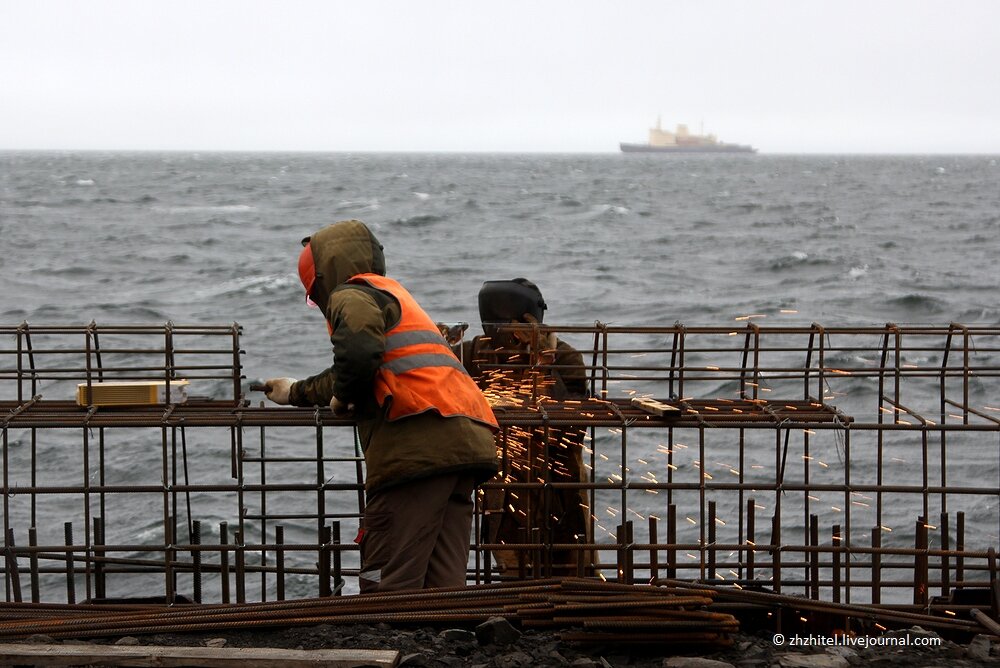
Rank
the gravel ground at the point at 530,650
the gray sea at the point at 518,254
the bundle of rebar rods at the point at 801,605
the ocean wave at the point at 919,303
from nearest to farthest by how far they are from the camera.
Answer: the gravel ground at the point at 530,650 < the bundle of rebar rods at the point at 801,605 < the gray sea at the point at 518,254 < the ocean wave at the point at 919,303

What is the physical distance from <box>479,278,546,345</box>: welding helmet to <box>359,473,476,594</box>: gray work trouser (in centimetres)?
227

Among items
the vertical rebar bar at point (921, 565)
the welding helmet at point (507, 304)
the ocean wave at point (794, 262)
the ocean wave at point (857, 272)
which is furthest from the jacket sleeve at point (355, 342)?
the ocean wave at point (794, 262)

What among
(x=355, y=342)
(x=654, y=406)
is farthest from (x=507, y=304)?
(x=355, y=342)

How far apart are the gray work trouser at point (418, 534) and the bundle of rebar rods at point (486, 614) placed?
182 millimetres

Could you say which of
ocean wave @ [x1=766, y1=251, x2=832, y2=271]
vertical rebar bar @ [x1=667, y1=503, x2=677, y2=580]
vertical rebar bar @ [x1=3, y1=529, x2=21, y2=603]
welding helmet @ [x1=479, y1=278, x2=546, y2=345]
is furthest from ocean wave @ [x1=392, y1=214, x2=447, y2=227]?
vertical rebar bar @ [x1=667, y1=503, x2=677, y2=580]

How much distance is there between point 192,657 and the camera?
15.4 ft

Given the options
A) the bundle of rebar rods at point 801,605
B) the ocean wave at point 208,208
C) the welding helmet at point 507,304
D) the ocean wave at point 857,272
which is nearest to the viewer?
the bundle of rebar rods at point 801,605

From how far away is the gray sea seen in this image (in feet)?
88.9

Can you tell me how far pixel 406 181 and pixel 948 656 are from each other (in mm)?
85665

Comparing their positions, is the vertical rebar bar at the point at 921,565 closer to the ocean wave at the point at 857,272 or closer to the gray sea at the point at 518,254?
the gray sea at the point at 518,254

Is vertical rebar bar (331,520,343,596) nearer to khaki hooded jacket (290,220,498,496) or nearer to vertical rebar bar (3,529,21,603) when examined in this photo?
khaki hooded jacket (290,220,498,496)

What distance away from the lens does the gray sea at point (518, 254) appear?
27109 mm

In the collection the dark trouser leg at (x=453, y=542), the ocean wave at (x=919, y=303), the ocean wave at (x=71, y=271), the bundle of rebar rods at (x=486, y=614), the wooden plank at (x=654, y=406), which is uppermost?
the wooden plank at (x=654, y=406)

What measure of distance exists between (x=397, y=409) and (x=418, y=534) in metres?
0.55
